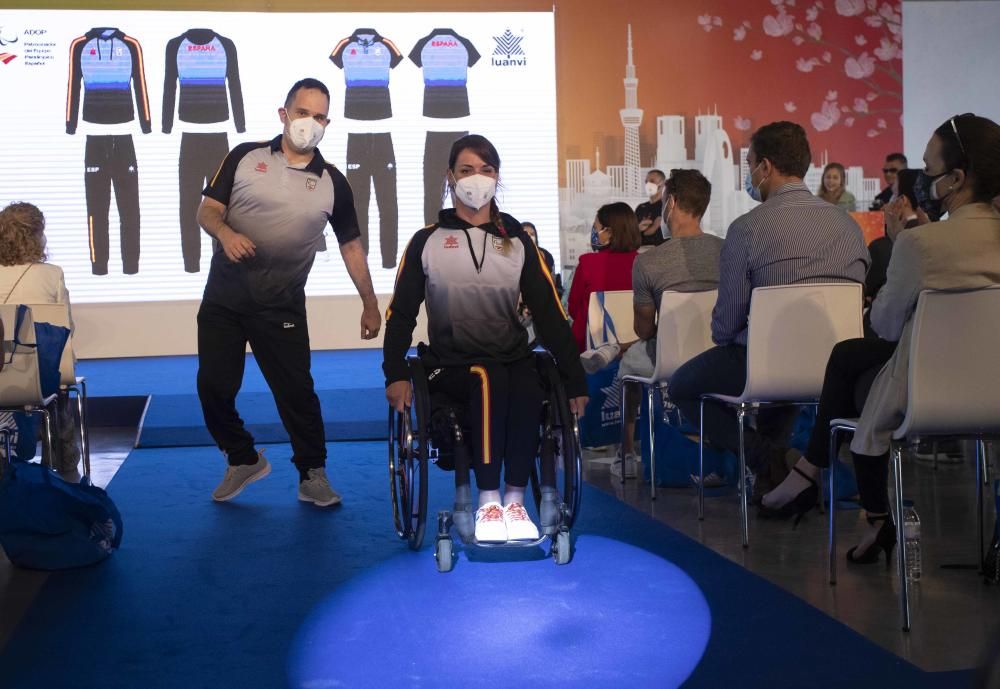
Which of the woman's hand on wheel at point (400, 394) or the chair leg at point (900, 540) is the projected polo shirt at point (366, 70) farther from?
the chair leg at point (900, 540)

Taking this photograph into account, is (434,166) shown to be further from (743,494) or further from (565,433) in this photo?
(565,433)

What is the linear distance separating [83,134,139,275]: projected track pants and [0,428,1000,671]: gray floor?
17.8 feet

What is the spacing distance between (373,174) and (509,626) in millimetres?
6523

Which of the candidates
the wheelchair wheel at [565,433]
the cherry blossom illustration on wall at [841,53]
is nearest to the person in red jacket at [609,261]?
the wheelchair wheel at [565,433]

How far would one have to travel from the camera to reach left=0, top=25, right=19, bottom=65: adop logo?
816 cm

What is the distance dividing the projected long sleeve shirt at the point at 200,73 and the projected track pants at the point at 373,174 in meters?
0.93

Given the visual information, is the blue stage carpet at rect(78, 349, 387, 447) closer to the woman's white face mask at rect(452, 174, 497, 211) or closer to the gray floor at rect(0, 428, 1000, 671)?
the gray floor at rect(0, 428, 1000, 671)

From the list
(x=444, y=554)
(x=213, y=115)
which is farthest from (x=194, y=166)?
(x=444, y=554)

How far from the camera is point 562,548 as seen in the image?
8.74 ft

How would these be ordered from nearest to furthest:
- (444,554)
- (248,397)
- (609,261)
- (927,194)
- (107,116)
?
(927,194) → (444,554) → (609,261) → (248,397) → (107,116)

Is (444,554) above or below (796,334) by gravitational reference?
below

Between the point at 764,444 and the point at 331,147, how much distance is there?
5677 millimetres

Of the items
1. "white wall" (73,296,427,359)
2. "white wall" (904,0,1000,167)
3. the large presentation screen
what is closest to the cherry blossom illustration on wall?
"white wall" (904,0,1000,167)

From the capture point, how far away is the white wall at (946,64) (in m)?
9.34
